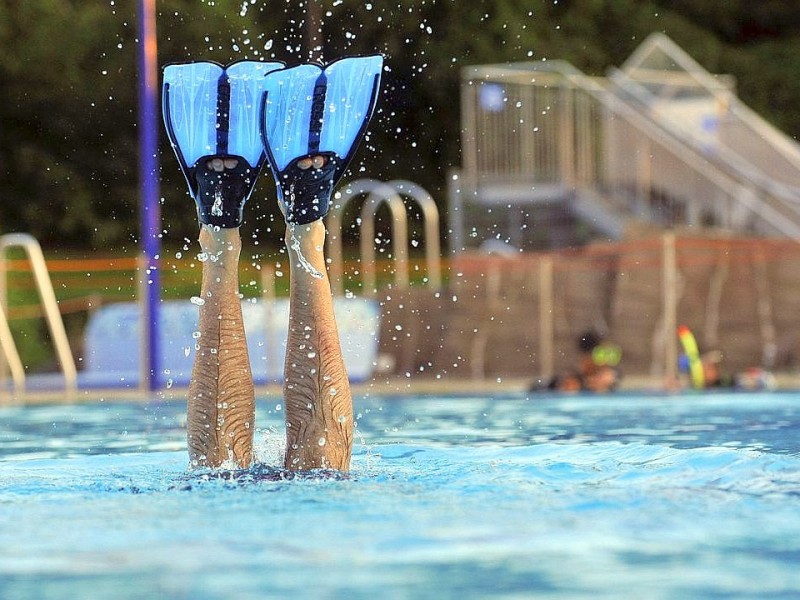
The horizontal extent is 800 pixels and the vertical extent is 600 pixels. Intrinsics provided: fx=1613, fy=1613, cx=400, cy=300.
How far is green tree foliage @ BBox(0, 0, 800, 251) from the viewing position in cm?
3131

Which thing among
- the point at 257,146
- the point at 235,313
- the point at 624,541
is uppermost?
the point at 257,146

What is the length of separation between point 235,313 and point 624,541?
2.06m

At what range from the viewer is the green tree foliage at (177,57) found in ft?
103

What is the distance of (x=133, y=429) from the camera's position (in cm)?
1123

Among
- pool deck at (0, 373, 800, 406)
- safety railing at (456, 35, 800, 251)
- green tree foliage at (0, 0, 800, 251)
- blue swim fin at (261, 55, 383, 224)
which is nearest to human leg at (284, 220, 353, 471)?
blue swim fin at (261, 55, 383, 224)

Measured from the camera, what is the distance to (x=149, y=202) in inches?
626

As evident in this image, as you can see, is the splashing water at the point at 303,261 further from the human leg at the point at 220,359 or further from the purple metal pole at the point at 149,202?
the purple metal pole at the point at 149,202

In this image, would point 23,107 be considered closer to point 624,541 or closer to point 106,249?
point 106,249

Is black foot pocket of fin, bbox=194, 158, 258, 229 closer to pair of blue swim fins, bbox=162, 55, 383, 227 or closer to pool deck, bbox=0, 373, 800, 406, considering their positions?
pair of blue swim fins, bbox=162, 55, 383, 227

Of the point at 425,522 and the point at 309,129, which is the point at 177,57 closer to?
the point at 309,129

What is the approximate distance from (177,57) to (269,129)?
949 inches

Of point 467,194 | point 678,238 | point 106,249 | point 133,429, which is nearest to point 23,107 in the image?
point 106,249

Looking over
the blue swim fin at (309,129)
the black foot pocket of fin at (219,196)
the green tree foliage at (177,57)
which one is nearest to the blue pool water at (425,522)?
the black foot pocket of fin at (219,196)

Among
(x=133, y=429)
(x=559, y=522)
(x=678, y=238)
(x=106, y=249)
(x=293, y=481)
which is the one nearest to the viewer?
(x=559, y=522)
